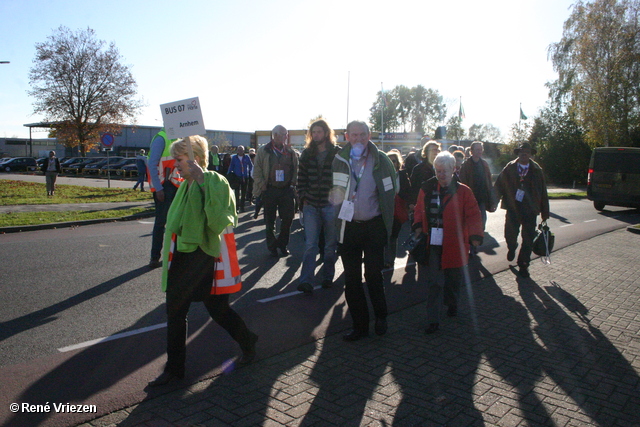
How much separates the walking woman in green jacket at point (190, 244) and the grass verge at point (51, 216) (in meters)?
9.19

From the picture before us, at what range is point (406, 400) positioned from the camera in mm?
3580

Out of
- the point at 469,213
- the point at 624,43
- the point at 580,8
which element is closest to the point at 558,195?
the point at 624,43

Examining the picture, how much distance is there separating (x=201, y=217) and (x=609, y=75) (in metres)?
42.2

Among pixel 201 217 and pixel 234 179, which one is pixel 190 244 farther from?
pixel 234 179

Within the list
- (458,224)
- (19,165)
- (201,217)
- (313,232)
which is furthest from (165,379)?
(19,165)

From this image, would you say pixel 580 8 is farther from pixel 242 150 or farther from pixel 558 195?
pixel 242 150

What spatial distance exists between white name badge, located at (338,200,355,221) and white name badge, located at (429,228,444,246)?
2.98 ft

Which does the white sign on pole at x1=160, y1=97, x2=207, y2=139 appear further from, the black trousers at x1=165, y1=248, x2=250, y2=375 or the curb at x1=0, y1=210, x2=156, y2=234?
the curb at x1=0, y1=210, x2=156, y2=234

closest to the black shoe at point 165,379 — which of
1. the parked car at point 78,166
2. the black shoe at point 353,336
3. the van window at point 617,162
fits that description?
the black shoe at point 353,336

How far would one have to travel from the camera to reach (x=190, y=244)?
3613mm

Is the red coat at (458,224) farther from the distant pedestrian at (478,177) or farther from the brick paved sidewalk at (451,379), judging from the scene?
the distant pedestrian at (478,177)

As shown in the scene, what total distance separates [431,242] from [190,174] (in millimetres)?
2460

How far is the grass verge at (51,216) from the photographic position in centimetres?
Result: 1173

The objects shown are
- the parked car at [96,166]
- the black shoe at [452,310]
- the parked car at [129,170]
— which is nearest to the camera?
the black shoe at [452,310]
